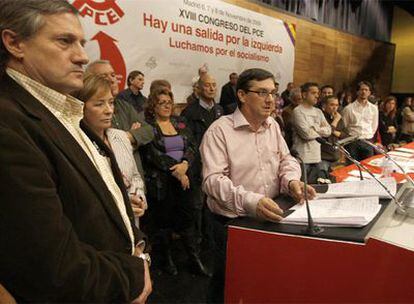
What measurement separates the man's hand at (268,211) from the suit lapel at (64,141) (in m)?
Answer: 0.52

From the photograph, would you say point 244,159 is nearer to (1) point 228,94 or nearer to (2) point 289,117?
(2) point 289,117

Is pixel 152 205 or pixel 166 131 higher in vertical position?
pixel 166 131

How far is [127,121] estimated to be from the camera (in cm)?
256

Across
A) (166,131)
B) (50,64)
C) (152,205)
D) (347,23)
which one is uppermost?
(347,23)

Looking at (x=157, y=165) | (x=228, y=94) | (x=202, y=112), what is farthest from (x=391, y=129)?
(x=157, y=165)

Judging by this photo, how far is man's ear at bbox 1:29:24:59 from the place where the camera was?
2.64ft

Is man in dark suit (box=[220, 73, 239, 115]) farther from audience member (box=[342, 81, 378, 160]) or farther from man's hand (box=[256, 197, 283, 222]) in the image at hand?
man's hand (box=[256, 197, 283, 222])

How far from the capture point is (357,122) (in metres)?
4.68

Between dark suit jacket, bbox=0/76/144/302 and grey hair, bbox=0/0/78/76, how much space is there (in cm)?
10

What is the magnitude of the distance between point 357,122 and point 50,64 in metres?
4.46

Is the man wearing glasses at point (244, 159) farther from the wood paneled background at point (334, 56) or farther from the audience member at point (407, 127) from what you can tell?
the audience member at point (407, 127)

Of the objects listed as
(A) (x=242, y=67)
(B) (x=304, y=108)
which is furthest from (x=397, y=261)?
(A) (x=242, y=67)

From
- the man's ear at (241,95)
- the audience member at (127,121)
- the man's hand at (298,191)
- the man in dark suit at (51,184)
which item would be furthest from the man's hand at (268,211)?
the audience member at (127,121)

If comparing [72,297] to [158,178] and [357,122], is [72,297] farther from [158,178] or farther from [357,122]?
[357,122]
